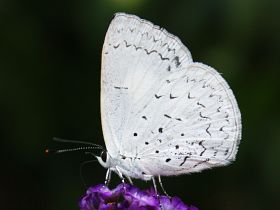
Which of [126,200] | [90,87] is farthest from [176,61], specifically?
[90,87]

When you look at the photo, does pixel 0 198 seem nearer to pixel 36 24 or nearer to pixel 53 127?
pixel 53 127

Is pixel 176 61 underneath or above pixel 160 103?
above

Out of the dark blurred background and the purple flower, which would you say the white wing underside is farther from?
the dark blurred background

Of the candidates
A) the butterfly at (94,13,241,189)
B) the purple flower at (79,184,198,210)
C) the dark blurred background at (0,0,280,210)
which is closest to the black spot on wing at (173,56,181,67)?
the butterfly at (94,13,241,189)

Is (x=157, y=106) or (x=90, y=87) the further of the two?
(x=90, y=87)

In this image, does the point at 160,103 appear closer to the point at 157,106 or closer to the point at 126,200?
the point at 157,106

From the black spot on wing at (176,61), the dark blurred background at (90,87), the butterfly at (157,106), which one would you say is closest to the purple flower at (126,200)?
the butterfly at (157,106)
